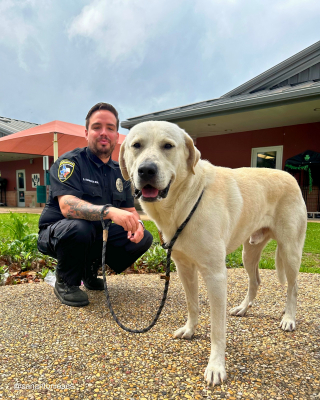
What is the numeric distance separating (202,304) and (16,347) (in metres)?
1.58

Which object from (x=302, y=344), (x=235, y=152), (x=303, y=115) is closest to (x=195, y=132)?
(x=235, y=152)

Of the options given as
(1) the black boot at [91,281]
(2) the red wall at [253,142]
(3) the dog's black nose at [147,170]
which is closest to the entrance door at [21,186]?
(2) the red wall at [253,142]

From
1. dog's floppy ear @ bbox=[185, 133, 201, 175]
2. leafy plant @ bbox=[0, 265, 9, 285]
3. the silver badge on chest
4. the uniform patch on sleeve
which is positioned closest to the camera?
dog's floppy ear @ bbox=[185, 133, 201, 175]

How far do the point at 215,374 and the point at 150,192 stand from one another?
1128 mm

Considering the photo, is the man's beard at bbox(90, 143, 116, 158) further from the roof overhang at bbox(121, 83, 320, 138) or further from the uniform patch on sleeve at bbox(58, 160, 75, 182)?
the roof overhang at bbox(121, 83, 320, 138)

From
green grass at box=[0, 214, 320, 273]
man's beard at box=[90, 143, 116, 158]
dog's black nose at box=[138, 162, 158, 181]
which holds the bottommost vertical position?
green grass at box=[0, 214, 320, 273]

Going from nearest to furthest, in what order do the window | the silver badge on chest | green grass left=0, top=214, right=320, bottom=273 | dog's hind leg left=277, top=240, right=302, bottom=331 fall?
dog's hind leg left=277, top=240, right=302, bottom=331, the silver badge on chest, green grass left=0, top=214, right=320, bottom=273, the window

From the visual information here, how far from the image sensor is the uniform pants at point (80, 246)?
8.07 feet

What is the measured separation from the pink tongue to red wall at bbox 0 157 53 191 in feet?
51.0

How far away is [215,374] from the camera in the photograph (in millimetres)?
1606

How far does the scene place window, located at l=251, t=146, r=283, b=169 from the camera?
942 centimetres

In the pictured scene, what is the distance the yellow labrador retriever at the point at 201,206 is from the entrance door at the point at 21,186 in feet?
55.8

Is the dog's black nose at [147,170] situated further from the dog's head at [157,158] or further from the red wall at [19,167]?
the red wall at [19,167]

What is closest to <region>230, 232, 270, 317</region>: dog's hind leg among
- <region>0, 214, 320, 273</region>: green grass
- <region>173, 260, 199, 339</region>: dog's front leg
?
<region>173, 260, 199, 339</region>: dog's front leg
